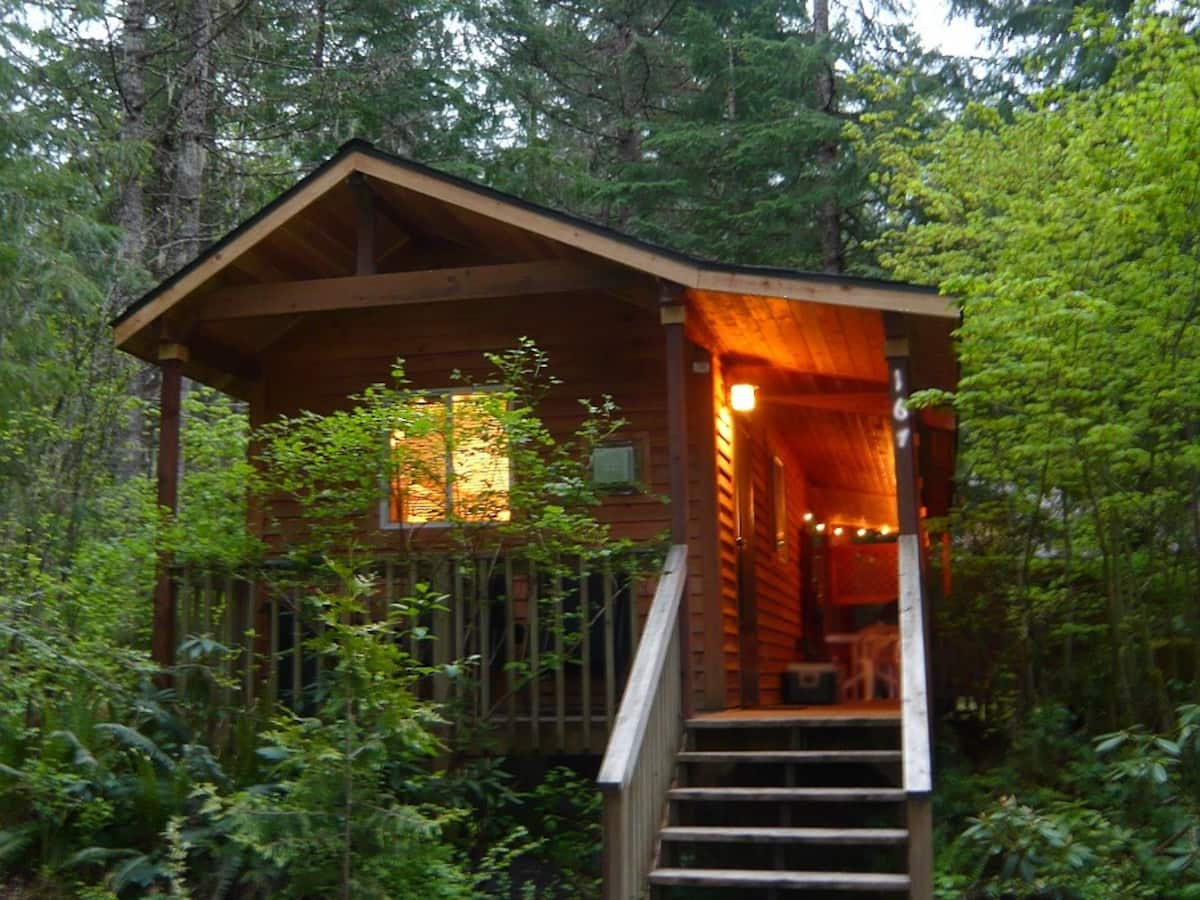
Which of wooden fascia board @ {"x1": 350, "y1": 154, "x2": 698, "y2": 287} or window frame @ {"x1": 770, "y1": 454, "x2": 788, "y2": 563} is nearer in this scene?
wooden fascia board @ {"x1": 350, "y1": 154, "x2": 698, "y2": 287}

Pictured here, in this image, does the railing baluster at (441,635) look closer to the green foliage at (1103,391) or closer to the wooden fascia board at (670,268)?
the wooden fascia board at (670,268)

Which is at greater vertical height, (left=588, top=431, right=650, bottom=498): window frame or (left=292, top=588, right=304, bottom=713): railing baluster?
(left=588, top=431, right=650, bottom=498): window frame

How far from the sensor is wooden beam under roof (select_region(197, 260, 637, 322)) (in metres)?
8.52

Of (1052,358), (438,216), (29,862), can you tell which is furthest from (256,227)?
(1052,358)

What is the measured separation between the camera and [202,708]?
775 centimetres

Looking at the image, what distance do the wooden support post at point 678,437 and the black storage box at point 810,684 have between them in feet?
12.2

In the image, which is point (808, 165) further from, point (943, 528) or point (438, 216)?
point (438, 216)

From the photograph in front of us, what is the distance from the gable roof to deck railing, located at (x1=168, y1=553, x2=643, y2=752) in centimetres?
179

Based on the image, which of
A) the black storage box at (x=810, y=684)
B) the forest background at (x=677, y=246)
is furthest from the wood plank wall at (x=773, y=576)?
the forest background at (x=677, y=246)

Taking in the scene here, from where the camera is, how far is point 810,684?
11.6m

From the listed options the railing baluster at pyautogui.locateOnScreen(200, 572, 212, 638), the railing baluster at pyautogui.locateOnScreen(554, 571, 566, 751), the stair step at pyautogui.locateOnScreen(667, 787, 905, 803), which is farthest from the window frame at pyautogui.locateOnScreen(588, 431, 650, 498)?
the stair step at pyautogui.locateOnScreen(667, 787, 905, 803)

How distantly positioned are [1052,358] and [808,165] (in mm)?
11341

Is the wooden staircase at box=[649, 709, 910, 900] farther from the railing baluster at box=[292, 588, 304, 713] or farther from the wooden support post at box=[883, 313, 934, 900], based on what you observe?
the railing baluster at box=[292, 588, 304, 713]

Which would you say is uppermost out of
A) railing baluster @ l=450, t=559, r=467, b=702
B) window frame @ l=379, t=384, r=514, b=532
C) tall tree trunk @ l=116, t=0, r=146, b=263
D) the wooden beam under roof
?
tall tree trunk @ l=116, t=0, r=146, b=263
